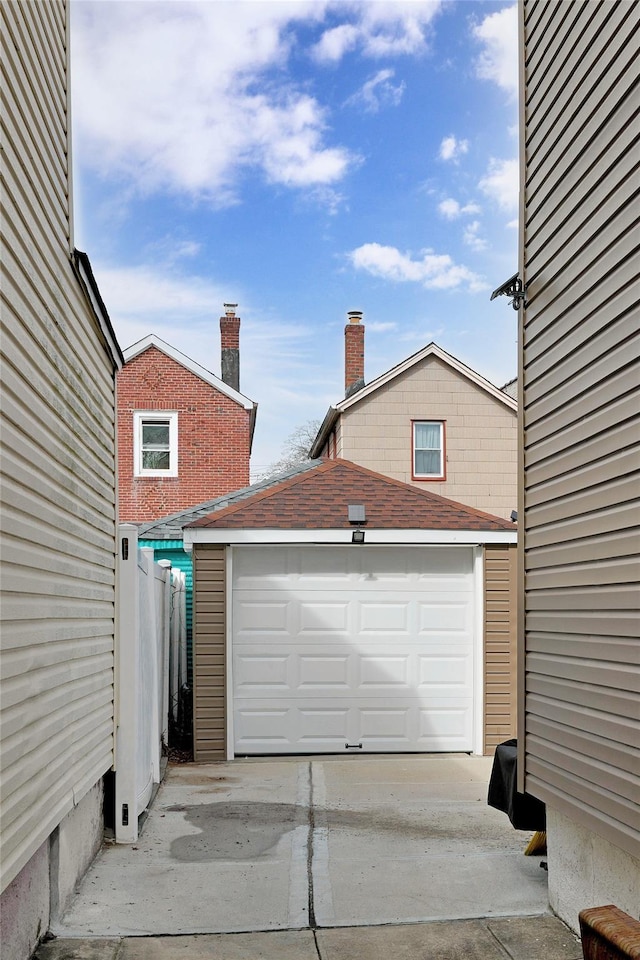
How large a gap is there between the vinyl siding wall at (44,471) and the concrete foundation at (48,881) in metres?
0.21

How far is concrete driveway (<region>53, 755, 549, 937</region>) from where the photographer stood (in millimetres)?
4633

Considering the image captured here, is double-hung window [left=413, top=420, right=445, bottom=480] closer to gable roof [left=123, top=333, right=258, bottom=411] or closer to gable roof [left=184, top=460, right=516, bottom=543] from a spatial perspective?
gable roof [left=123, top=333, right=258, bottom=411]

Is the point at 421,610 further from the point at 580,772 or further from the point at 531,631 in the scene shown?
the point at 580,772

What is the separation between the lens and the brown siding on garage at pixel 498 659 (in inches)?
369

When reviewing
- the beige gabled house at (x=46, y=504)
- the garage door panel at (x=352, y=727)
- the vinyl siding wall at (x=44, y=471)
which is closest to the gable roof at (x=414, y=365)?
the garage door panel at (x=352, y=727)

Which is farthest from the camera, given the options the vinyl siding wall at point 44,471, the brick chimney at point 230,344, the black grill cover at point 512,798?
the brick chimney at point 230,344

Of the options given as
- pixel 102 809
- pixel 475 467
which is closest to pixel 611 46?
pixel 102 809

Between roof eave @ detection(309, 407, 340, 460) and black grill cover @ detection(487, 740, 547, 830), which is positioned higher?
roof eave @ detection(309, 407, 340, 460)

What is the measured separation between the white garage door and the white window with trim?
757 centimetres

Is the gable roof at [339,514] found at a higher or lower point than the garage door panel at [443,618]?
higher

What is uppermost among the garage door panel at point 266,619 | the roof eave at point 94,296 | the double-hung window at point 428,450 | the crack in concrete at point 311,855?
the double-hung window at point 428,450

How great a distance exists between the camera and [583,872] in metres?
4.14

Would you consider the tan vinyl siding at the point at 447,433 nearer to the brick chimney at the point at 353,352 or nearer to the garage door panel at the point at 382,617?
the brick chimney at the point at 353,352

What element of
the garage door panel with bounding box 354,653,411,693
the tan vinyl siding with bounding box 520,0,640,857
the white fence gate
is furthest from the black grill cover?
the garage door panel with bounding box 354,653,411,693
